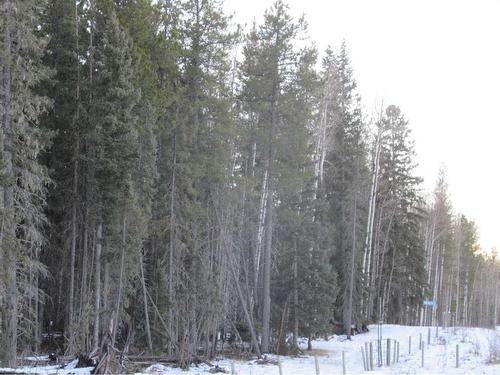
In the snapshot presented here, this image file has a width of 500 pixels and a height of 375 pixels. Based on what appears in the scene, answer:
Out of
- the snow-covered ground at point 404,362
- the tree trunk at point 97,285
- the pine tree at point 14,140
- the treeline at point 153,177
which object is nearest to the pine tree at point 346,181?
the treeline at point 153,177

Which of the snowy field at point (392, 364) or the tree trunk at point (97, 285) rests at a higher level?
the tree trunk at point (97, 285)

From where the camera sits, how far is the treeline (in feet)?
49.4

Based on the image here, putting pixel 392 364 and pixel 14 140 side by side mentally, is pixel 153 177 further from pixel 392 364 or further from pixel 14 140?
pixel 392 364

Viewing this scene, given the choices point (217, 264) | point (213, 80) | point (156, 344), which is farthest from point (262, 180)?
point (156, 344)

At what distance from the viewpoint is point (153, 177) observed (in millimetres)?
18766

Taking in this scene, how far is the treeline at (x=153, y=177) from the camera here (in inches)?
593

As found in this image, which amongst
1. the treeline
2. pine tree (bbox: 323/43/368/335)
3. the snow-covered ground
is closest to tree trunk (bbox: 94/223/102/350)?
the treeline

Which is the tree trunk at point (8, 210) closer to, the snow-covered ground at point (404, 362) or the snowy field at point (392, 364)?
the snowy field at point (392, 364)

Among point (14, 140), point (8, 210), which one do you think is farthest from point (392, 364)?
point (14, 140)

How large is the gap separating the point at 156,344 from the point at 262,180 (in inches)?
380

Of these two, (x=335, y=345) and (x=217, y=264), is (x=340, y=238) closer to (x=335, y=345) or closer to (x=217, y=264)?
(x=335, y=345)

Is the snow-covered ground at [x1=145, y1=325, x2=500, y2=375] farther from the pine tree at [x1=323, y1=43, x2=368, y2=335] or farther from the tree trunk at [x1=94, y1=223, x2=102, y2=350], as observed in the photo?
the pine tree at [x1=323, y1=43, x2=368, y2=335]

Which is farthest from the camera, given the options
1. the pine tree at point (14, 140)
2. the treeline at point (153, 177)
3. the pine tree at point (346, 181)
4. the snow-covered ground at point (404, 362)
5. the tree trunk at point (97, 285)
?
the pine tree at point (346, 181)

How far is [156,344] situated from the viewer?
844 inches
